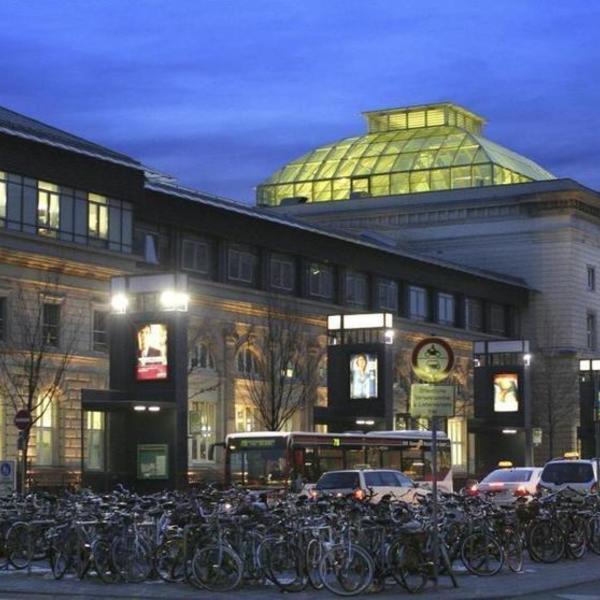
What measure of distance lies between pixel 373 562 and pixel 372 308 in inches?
2486

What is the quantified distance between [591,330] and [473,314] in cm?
1203

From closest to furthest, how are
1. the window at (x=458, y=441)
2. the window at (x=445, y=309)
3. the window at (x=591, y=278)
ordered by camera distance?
the window at (x=458, y=441), the window at (x=445, y=309), the window at (x=591, y=278)

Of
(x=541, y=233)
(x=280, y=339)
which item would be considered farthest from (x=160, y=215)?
(x=541, y=233)

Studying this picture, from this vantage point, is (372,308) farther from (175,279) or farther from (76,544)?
(76,544)

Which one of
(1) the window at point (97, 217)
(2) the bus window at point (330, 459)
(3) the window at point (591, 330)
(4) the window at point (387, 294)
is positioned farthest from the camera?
(3) the window at point (591, 330)

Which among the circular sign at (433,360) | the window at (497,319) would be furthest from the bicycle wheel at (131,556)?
the window at (497,319)

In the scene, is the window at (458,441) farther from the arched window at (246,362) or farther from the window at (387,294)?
the arched window at (246,362)

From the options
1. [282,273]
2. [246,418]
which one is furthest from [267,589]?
[282,273]

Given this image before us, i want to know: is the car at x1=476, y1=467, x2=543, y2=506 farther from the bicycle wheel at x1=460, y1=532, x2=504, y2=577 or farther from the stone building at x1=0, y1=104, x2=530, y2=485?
the bicycle wheel at x1=460, y1=532, x2=504, y2=577

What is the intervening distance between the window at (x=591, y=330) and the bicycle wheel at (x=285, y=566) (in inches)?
3234

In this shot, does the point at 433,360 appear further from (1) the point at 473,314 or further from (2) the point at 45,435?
(1) the point at 473,314

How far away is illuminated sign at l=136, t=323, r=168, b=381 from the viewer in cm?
4975

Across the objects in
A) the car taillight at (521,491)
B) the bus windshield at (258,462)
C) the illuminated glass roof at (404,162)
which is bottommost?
the car taillight at (521,491)

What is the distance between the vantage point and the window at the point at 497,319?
99125mm
